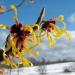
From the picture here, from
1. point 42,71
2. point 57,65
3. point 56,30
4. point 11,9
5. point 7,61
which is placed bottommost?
point 7,61

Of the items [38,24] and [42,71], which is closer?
[38,24]

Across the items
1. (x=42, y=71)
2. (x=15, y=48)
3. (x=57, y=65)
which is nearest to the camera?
(x=15, y=48)

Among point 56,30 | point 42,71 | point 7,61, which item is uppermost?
point 42,71

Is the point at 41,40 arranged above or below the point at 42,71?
below

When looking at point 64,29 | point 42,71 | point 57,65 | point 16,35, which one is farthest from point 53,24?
point 57,65

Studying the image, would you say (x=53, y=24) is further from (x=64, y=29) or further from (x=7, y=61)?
(x=7, y=61)

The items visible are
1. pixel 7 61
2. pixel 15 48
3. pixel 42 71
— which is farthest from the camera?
pixel 42 71

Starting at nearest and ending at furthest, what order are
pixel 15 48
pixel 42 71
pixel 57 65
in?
1. pixel 15 48
2. pixel 42 71
3. pixel 57 65

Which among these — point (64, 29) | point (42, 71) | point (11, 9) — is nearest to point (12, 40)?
point (11, 9)

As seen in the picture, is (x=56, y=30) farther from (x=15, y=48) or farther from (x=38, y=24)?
(x=15, y=48)
